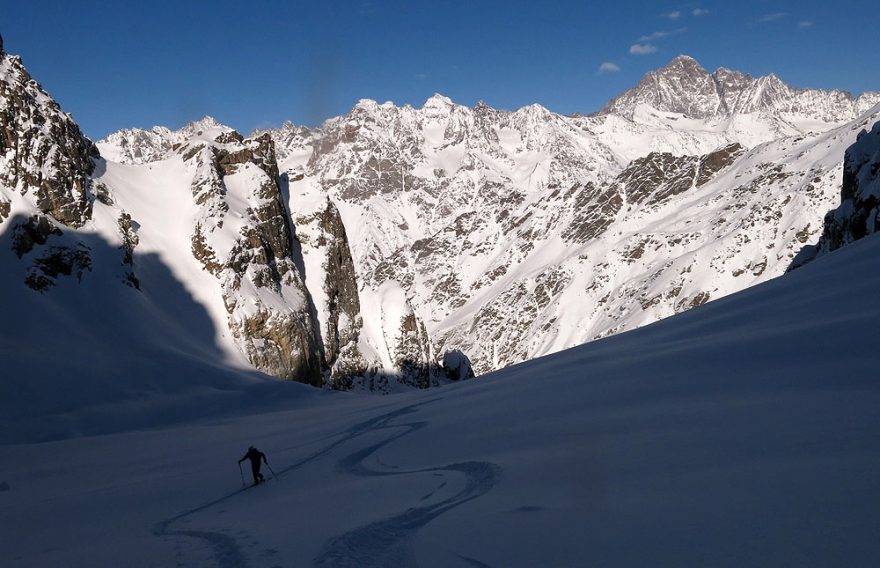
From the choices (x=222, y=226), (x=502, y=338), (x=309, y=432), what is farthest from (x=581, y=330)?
(x=309, y=432)

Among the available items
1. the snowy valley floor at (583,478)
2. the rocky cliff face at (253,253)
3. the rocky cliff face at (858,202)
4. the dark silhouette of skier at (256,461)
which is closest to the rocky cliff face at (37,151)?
the rocky cliff face at (253,253)

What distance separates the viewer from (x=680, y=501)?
20.2ft

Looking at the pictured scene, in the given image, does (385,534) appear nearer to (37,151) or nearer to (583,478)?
(583,478)

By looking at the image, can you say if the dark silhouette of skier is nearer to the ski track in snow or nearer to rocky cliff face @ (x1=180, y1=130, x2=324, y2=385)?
the ski track in snow

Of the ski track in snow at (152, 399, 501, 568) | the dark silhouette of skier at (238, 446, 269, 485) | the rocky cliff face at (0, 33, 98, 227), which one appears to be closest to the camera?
the ski track in snow at (152, 399, 501, 568)

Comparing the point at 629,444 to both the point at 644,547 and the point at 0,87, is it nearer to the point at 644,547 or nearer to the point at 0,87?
the point at 644,547

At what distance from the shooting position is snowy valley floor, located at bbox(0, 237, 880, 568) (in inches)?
219

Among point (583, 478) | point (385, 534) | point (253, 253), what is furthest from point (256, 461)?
point (253, 253)

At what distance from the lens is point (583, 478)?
759 cm

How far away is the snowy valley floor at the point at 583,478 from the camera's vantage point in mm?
5574

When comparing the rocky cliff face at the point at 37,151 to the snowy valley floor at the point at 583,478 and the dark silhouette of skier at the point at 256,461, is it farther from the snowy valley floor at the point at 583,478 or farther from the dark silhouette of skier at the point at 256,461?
the dark silhouette of skier at the point at 256,461

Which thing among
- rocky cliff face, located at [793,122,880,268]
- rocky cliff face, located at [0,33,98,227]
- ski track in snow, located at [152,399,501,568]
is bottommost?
ski track in snow, located at [152,399,501,568]

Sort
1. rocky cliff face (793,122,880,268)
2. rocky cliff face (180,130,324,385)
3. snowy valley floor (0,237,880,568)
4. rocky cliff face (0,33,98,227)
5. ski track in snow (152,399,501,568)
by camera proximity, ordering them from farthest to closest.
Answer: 1. rocky cliff face (180,130,324,385)
2. rocky cliff face (0,33,98,227)
3. rocky cliff face (793,122,880,268)
4. ski track in snow (152,399,501,568)
5. snowy valley floor (0,237,880,568)

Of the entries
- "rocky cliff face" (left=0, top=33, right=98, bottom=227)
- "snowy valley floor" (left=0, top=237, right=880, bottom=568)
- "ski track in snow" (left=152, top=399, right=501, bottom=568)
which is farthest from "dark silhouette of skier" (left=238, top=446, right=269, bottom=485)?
"rocky cliff face" (left=0, top=33, right=98, bottom=227)
